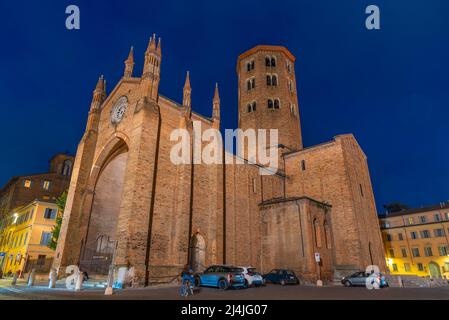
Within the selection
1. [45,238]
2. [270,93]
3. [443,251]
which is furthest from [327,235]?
[45,238]

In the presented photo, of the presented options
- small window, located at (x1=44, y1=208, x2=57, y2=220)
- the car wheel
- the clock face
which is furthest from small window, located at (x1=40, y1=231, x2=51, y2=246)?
the car wheel

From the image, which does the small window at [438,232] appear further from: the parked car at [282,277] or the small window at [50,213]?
the small window at [50,213]

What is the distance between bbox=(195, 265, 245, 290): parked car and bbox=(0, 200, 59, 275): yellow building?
21998mm

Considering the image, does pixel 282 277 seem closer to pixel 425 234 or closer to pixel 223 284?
pixel 223 284

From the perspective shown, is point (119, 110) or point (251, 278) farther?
point (119, 110)

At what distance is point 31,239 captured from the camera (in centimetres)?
3244

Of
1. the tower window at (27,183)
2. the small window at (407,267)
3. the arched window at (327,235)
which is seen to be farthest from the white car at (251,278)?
the tower window at (27,183)

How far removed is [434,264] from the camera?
40.3 metres

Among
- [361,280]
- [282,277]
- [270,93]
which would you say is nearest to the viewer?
[361,280]

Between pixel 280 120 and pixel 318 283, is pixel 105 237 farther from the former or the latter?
pixel 280 120

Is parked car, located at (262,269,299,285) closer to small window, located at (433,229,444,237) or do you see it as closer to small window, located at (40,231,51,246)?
small window, located at (40,231,51,246)

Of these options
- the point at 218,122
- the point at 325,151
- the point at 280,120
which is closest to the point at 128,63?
the point at 218,122

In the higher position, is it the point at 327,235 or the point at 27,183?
the point at 27,183

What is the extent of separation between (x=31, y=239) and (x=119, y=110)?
20.9 m
